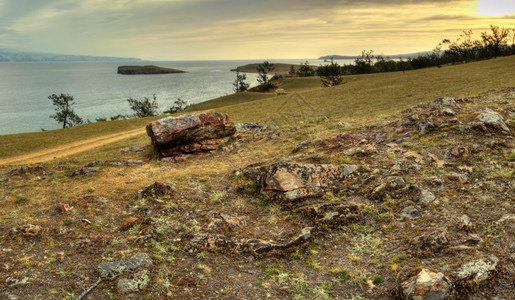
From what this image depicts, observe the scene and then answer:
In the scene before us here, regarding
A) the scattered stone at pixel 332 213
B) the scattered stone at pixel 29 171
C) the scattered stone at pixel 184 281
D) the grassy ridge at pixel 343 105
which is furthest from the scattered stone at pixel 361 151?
the scattered stone at pixel 29 171

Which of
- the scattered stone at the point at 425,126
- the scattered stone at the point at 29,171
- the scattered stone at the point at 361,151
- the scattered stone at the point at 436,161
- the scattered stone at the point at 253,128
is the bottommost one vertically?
the scattered stone at the point at 29,171

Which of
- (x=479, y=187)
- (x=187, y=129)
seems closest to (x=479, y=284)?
(x=479, y=187)

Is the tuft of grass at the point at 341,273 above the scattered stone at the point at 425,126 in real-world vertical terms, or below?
below

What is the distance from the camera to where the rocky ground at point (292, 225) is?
29.2ft

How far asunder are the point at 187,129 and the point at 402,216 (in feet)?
49.2

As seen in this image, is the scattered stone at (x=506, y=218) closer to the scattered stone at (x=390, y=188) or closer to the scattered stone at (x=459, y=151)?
the scattered stone at (x=390, y=188)

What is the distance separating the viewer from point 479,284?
798cm

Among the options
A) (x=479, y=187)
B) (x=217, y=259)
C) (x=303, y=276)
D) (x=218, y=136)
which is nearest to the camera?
(x=303, y=276)

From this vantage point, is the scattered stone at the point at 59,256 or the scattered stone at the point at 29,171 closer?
the scattered stone at the point at 59,256

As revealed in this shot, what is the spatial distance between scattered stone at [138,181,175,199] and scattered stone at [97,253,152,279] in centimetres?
444

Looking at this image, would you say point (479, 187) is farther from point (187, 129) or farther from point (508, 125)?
point (187, 129)

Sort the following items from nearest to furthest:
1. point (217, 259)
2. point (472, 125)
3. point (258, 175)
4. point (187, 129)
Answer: point (217, 259)
point (258, 175)
point (472, 125)
point (187, 129)

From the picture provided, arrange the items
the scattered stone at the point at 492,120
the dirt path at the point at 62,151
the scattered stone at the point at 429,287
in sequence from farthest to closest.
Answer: the dirt path at the point at 62,151, the scattered stone at the point at 492,120, the scattered stone at the point at 429,287

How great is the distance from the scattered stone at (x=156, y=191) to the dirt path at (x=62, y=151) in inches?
891
